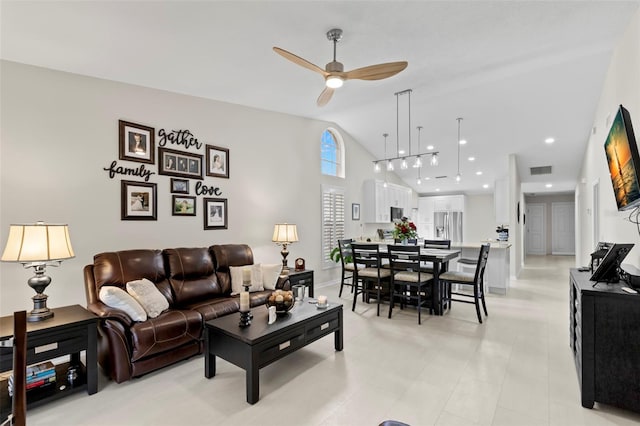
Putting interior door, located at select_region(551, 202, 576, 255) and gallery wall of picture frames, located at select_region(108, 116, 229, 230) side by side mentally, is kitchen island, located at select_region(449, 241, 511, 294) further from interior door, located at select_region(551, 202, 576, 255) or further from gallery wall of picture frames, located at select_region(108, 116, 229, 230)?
interior door, located at select_region(551, 202, 576, 255)

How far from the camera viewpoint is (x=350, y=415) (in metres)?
2.18

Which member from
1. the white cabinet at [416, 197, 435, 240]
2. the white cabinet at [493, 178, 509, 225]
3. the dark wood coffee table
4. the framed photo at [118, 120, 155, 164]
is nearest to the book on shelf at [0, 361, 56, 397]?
the dark wood coffee table

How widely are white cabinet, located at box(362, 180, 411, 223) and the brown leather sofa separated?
3.87 meters

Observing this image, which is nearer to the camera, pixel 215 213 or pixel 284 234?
pixel 215 213

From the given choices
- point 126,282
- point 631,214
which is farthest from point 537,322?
point 126,282

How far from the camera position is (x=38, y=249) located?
2.35 meters

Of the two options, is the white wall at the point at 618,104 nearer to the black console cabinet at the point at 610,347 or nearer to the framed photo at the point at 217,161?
the black console cabinet at the point at 610,347

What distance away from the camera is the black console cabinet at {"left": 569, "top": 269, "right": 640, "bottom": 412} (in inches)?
82.4

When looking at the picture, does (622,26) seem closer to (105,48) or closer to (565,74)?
(565,74)

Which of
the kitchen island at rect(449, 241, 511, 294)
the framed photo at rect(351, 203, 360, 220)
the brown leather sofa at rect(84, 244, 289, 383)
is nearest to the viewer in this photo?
the brown leather sofa at rect(84, 244, 289, 383)

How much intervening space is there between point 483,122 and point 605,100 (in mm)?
1844

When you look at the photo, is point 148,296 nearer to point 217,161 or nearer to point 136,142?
point 136,142

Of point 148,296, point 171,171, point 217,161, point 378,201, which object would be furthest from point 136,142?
point 378,201

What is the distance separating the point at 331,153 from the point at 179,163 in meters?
3.46
